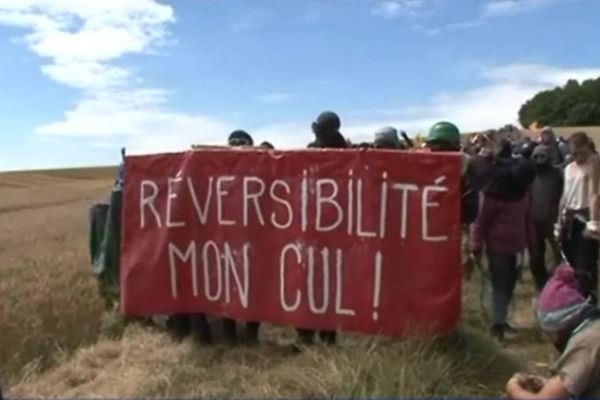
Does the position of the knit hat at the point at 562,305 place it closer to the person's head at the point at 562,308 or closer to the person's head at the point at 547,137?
the person's head at the point at 562,308

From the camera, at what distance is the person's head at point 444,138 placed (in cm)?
655

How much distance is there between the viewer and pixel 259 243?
20.8ft

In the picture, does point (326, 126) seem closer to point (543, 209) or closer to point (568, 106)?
point (543, 209)

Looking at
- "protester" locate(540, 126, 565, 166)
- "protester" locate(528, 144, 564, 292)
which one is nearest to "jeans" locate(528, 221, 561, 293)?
"protester" locate(528, 144, 564, 292)

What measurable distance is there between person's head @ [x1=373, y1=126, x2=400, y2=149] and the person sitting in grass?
3.61 m

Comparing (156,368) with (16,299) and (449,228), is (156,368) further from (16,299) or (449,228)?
(16,299)

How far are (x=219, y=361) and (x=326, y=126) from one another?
74.6 inches

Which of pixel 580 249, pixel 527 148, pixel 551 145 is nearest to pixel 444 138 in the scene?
pixel 580 249

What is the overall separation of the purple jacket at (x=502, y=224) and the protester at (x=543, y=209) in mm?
1472

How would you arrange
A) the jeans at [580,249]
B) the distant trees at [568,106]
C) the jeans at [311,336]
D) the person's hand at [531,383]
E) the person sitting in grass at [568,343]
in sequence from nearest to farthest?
the person sitting in grass at [568,343]
the person's hand at [531,383]
the jeans at [311,336]
the jeans at [580,249]
the distant trees at [568,106]

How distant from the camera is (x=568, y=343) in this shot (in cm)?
371

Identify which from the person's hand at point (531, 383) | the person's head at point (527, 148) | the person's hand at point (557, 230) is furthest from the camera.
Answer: the person's head at point (527, 148)

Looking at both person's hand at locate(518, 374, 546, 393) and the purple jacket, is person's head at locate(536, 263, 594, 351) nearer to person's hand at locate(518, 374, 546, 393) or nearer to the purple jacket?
person's hand at locate(518, 374, 546, 393)

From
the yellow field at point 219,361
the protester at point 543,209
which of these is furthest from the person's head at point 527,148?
the yellow field at point 219,361
